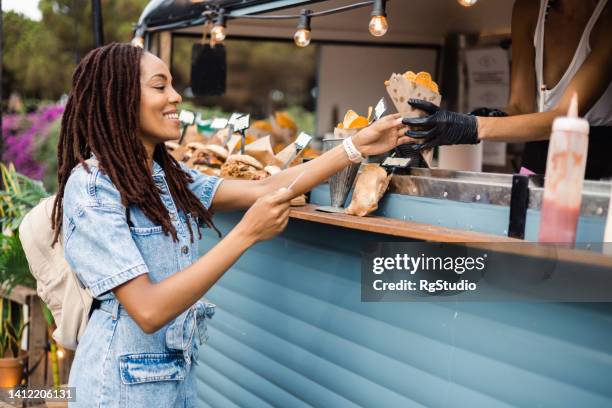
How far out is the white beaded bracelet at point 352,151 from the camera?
8.43ft

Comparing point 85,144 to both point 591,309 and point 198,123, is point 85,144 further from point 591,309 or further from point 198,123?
point 198,123

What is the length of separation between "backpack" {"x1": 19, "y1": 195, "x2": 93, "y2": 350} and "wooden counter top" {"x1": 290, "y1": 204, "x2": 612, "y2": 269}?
0.90 meters

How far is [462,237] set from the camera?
2020mm

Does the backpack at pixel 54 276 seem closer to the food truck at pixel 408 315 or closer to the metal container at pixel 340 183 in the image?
A: the food truck at pixel 408 315

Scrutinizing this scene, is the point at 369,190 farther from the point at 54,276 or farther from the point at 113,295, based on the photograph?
the point at 54,276

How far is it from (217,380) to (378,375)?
1421 millimetres

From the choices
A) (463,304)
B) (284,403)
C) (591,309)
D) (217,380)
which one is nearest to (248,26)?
(217,380)

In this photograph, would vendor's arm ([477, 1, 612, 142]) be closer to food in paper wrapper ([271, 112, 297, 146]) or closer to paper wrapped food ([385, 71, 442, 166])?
paper wrapped food ([385, 71, 442, 166])

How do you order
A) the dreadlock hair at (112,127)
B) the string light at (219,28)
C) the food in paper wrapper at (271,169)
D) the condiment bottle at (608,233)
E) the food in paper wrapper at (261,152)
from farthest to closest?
the string light at (219,28)
the food in paper wrapper at (261,152)
the food in paper wrapper at (271,169)
the dreadlock hair at (112,127)
the condiment bottle at (608,233)

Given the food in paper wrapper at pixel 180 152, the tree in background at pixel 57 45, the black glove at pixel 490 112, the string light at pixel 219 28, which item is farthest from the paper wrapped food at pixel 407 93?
the tree in background at pixel 57 45

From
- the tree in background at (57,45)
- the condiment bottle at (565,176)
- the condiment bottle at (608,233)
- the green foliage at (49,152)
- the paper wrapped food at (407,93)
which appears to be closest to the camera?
the condiment bottle at (565,176)

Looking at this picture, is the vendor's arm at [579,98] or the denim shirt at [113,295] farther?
the vendor's arm at [579,98]

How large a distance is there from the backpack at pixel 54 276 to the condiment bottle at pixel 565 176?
151 cm

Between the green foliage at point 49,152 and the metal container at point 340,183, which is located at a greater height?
the metal container at point 340,183
